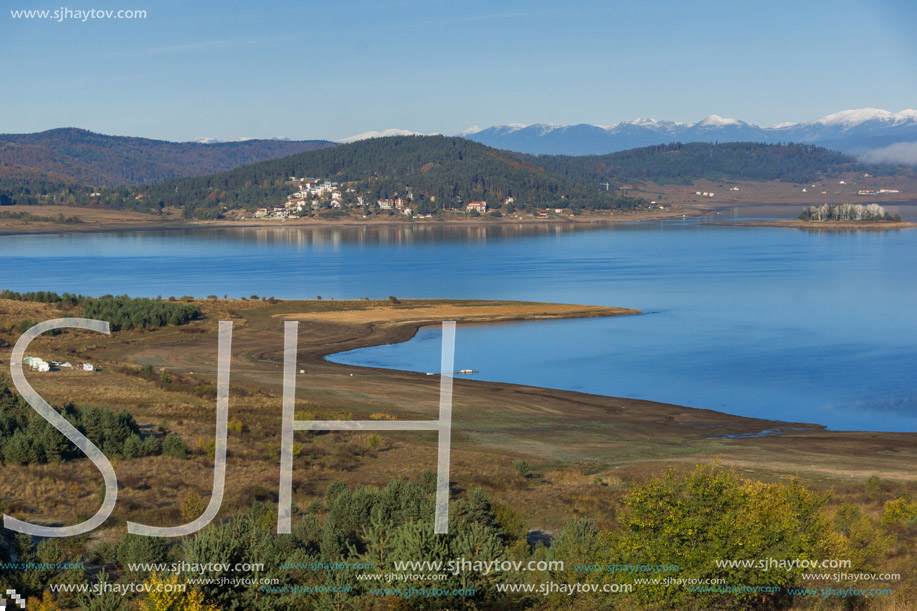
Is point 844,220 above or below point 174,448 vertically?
above

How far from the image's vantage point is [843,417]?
2952 cm

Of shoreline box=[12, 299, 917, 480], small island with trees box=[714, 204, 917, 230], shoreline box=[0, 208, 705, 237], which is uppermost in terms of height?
small island with trees box=[714, 204, 917, 230]

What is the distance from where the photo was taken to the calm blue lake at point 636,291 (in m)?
35.3

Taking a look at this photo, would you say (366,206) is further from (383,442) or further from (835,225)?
(383,442)

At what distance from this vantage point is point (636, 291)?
67.6 metres

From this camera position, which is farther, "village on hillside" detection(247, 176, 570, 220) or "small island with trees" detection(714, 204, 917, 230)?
"village on hillside" detection(247, 176, 570, 220)

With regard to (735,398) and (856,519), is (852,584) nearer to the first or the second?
(856,519)

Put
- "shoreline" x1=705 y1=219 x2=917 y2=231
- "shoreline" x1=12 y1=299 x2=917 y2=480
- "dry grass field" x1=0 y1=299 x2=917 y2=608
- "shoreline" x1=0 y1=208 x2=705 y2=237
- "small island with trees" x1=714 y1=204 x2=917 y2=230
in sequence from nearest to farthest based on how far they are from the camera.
→ "dry grass field" x1=0 y1=299 x2=917 y2=608 < "shoreline" x1=12 y1=299 x2=917 y2=480 < "shoreline" x1=705 y1=219 x2=917 y2=231 < "small island with trees" x1=714 y1=204 x2=917 y2=230 < "shoreline" x1=0 y1=208 x2=705 y2=237

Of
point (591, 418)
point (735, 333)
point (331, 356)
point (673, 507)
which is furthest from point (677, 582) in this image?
point (735, 333)

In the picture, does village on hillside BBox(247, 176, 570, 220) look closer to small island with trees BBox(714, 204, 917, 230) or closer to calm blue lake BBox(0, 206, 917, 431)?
calm blue lake BBox(0, 206, 917, 431)

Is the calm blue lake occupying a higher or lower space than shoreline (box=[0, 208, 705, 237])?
lower

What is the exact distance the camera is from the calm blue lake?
35312 mm

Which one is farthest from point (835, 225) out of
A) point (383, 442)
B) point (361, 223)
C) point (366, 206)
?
point (383, 442)

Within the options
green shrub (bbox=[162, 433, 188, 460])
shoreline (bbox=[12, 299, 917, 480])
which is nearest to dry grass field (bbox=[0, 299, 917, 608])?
shoreline (bbox=[12, 299, 917, 480])
